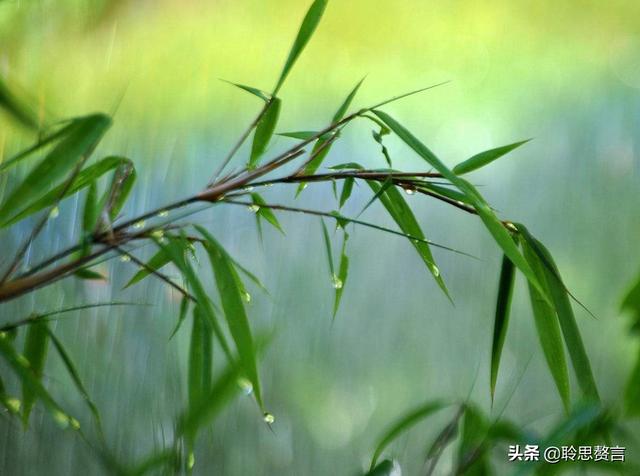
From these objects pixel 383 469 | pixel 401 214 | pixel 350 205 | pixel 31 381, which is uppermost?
pixel 350 205

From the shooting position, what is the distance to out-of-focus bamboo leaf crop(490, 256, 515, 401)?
2.53ft

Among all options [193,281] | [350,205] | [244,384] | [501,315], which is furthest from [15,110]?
[350,205]

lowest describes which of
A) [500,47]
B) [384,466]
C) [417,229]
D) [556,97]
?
[384,466]

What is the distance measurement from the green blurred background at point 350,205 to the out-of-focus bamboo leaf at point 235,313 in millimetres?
594

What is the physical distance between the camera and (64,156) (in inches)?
22.6

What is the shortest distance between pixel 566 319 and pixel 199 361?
1.18 feet

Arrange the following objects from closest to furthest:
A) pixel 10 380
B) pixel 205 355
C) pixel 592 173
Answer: pixel 205 355 < pixel 10 380 < pixel 592 173

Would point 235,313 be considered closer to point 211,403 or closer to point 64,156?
point 211,403

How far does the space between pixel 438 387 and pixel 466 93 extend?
1.75ft

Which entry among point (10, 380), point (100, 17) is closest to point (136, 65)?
point (100, 17)

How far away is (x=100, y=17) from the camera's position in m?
1.36

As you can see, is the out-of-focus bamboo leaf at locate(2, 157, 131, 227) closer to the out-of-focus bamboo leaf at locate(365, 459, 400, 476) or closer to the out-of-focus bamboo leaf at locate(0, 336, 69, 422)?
the out-of-focus bamboo leaf at locate(0, 336, 69, 422)

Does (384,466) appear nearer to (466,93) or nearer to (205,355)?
(205,355)

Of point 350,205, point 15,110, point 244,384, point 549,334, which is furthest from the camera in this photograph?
point 350,205
